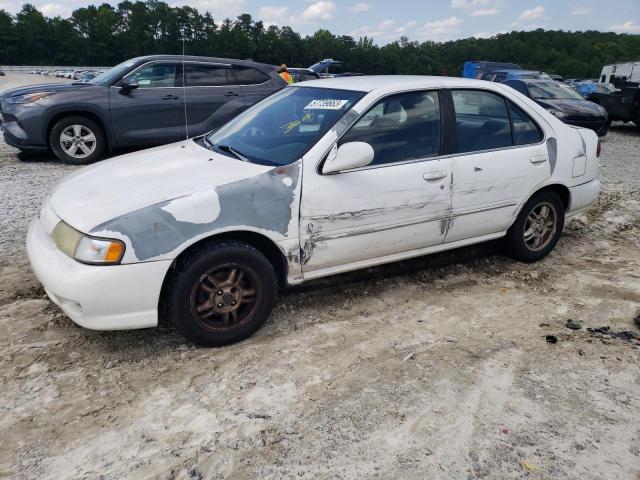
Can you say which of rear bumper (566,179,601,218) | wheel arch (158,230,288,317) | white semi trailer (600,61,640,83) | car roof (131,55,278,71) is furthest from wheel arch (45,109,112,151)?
white semi trailer (600,61,640,83)

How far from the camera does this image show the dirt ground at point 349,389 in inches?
92.7

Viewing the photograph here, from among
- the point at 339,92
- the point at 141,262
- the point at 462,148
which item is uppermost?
the point at 339,92

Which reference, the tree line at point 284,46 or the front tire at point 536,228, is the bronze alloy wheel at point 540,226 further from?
the tree line at point 284,46

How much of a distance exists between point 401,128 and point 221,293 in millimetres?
1708

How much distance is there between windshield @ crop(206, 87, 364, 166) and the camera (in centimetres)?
351

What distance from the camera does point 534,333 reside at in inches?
139

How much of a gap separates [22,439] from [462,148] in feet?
10.8

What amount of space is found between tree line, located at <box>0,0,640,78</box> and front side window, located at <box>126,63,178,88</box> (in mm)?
83177

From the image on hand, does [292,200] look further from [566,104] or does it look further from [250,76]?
[566,104]

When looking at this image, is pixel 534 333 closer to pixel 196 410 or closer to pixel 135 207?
pixel 196 410

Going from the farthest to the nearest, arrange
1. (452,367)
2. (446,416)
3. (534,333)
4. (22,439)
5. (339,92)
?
1. (339,92)
2. (534,333)
3. (452,367)
4. (446,416)
5. (22,439)

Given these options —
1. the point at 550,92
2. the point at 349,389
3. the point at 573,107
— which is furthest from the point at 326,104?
the point at 550,92

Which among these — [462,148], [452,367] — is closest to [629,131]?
[462,148]

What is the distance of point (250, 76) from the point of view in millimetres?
8867
